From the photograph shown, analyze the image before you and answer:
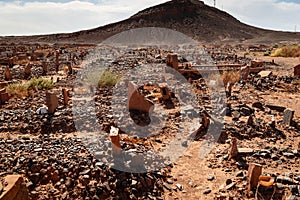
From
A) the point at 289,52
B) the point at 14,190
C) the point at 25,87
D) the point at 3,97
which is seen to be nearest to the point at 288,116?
the point at 14,190

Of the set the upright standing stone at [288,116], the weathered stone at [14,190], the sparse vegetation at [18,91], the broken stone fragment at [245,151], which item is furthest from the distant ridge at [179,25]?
the weathered stone at [14,190]

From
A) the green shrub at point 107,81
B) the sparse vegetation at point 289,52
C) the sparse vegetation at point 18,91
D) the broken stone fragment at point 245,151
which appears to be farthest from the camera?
the sparse vegetation at point 289,52

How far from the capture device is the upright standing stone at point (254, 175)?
450 centimetres

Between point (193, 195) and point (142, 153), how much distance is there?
44.9 inches

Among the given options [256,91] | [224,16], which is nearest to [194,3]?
[224,16]

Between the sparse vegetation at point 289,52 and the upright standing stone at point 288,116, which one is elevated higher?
the sparse vegetation at point 289,52

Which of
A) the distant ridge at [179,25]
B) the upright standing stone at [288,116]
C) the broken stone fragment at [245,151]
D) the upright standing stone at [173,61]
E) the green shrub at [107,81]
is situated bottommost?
the broken stone fragment at [245,151]

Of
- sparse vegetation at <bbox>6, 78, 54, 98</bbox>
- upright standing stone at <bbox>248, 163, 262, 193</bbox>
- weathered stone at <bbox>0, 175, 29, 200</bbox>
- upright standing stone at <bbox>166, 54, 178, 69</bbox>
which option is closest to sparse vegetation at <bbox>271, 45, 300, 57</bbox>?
upright standing stone at <bbox>166, 54, 178, 69</bbox>

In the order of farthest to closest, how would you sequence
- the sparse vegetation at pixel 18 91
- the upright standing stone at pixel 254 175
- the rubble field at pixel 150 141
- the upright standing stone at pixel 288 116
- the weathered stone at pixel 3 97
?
the sparse vegetation at pixel 18 91 → the weathered stone at pixel 3 97 → the upright standing stone at pixel 288 116 → the rubble field at pixel 150 141 → the upright standing stone at pixel 254 175

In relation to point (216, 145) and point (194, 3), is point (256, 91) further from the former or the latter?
point (194, 3)

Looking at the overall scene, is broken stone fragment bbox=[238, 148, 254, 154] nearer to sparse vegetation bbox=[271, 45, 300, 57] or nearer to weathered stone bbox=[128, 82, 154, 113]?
weathered stone bbox=[128, 82, 154, 113]

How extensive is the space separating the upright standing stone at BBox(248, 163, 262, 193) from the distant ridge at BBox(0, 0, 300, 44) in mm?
60494

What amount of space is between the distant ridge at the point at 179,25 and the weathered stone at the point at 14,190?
2430 inches

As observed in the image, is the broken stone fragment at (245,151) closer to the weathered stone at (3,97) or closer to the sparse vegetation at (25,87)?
the weathered stone at (3,97)
